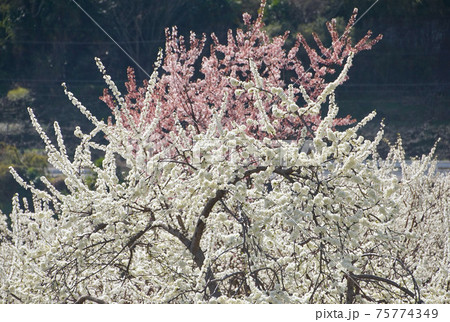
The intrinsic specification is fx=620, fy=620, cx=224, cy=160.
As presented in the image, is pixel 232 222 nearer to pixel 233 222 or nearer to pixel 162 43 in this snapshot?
pixel 233 222

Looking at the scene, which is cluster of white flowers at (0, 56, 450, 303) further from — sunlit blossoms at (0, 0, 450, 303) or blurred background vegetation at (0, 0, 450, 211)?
blurred background vegetation at (0, 0, 450, 211)

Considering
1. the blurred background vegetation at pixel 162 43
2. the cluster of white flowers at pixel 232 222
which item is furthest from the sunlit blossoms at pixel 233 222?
the blurred background vegetation at pixel 162 43

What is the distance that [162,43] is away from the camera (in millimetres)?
21719

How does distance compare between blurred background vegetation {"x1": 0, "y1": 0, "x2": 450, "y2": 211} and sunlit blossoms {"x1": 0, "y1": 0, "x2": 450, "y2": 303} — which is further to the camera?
blurred background vegetation {"x1": 0, "y1": 0, "x2": 450, "y2": 211}

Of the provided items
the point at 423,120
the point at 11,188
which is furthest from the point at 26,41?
the point at 423,120

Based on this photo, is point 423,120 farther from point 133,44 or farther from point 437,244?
point 437,244

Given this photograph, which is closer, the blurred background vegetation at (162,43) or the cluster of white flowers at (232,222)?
the cluster of white flowers at (232,222)

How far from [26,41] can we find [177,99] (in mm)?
16318

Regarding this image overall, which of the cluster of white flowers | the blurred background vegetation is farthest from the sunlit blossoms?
the blurred background vegetation

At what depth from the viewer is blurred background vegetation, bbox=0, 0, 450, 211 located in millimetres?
20703

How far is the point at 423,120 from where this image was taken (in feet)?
65.7

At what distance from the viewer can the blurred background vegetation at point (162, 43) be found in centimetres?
2070

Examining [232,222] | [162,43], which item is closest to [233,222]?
[232,222]

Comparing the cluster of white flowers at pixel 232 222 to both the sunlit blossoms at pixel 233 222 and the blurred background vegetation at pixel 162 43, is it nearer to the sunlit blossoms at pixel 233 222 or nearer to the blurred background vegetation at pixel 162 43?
the sunlit blossoms at pixel 233 222
